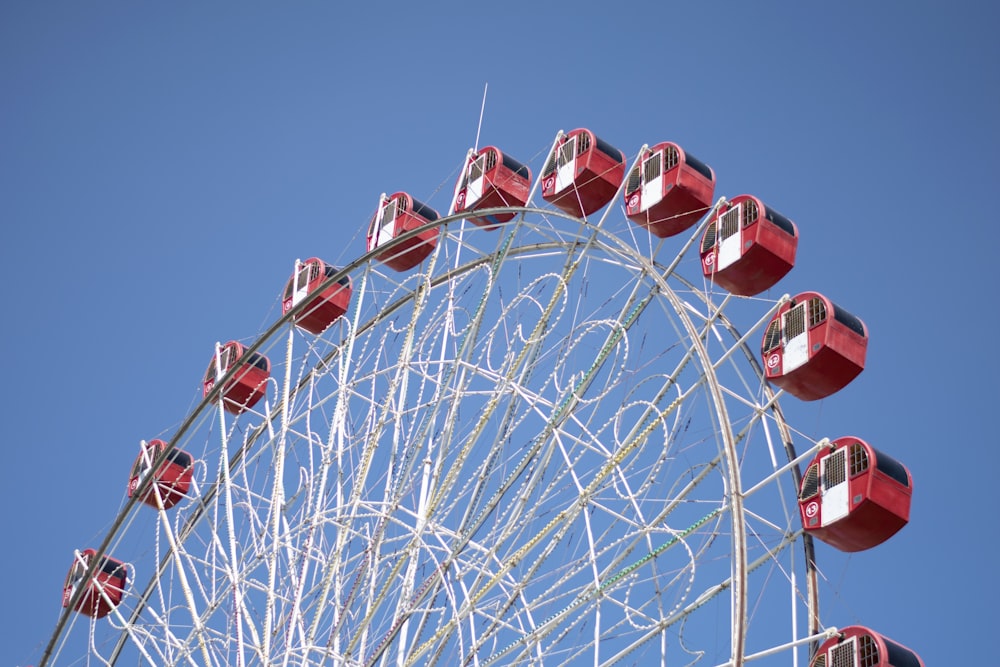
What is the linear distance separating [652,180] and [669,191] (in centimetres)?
35

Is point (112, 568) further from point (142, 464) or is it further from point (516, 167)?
point (516, 167)

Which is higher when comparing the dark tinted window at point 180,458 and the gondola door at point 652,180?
the gondola door at point 652,180

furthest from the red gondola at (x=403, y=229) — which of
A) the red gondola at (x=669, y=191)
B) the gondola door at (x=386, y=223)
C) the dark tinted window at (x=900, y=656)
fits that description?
the dark tinted window at (x=900, y=656)

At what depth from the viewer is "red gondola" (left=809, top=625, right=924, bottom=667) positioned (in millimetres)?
12039

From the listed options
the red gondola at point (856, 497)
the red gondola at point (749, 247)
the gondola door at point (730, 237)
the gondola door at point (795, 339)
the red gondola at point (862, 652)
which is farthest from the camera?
the gondola door at point (730, 237)

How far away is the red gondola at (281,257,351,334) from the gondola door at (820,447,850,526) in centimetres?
729

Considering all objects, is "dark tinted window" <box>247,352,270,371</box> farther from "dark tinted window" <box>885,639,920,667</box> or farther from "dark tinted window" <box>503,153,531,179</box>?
"dark tinted window" <box>885,639,920,667</box>

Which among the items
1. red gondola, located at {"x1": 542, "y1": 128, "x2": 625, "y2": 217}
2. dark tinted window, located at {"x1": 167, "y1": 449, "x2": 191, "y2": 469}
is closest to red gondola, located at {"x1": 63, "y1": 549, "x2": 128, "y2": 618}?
dark tinted window, located at {"x1": 167, "y1": 449, "x2": 191, "y2": 469}

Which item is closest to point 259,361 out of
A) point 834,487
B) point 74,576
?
point 74,576

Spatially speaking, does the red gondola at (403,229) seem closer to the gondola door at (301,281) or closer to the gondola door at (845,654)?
the gondola door at (301,281)

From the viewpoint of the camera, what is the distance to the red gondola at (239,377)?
66.0 ft

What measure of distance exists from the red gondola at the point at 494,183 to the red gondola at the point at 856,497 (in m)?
5.19

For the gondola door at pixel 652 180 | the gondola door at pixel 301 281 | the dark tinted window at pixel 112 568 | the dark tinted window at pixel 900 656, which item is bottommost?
the dark tinted window at pixel 900 656

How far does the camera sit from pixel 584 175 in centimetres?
1611
